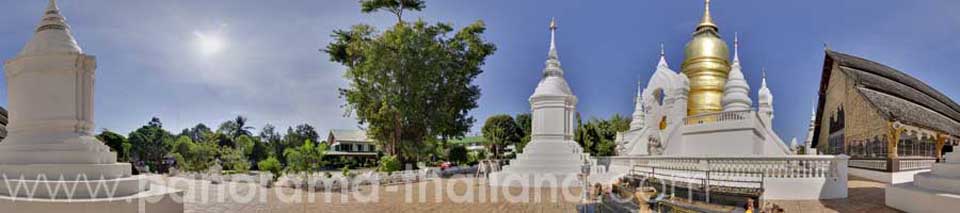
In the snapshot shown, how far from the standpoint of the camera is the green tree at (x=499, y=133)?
4684 cm

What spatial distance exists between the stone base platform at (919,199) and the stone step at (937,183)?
7 cm

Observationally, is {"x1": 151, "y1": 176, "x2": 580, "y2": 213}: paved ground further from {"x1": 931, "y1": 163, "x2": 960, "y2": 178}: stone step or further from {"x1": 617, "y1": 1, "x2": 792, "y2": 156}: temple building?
{"x1": 617, "y1": 1, "x2": 792, "y2": 156}: temple building

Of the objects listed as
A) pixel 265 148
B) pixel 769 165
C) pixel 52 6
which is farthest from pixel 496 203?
pixel 265 148

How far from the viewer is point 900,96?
17.9 metres

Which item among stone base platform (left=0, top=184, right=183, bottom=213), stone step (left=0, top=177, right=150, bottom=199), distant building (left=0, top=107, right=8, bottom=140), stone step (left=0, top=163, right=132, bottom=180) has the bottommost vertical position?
stone base platform (left=0, top=184, right=183, bottom=213)

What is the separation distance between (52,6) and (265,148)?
41.0m

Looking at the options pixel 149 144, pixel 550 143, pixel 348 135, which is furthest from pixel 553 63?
pixel 149 144

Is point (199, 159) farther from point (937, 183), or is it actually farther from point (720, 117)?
point (937, 183)

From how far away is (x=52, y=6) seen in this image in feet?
26.4

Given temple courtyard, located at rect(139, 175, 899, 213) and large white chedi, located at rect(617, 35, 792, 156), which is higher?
large white chedi, located at rect(617, 35, 792, 156)

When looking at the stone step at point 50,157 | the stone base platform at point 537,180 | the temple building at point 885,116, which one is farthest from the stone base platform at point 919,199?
the stone step at point 50,157

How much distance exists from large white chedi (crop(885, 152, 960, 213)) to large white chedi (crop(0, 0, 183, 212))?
10.6 metres

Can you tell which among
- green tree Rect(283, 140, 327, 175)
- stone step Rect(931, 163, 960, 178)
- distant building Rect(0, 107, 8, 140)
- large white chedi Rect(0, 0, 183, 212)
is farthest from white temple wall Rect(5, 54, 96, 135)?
stone step Rect(931, 163, 960, 178)

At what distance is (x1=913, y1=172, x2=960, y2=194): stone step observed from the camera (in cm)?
674
